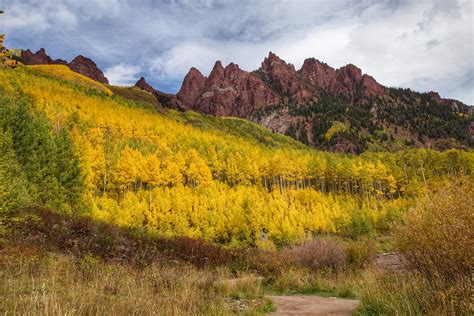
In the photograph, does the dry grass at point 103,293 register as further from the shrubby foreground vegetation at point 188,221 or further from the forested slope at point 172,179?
the forested slope at point 172,179

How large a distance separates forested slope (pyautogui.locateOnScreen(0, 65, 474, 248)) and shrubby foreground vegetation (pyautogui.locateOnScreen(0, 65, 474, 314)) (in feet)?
0.90

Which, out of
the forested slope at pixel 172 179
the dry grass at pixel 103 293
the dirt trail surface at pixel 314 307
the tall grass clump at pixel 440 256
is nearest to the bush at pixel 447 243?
the tall grass clump at pixel 440 256

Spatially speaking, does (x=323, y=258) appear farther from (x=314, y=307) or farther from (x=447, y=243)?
(x=447, y=243)

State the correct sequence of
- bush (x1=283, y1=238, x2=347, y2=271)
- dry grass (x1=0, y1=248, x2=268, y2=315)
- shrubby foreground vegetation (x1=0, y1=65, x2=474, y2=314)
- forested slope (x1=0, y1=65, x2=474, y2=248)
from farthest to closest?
forested slope (x1=0, y1=65, x2=474, y2=248), bush (x1=283, y1=238, x2=347, y2=271), shrubby foreground vegetation (x1=0, y1=65, x2=474, y2=314), dry grass (x1=0, y1=248, x2=268, y2=315)

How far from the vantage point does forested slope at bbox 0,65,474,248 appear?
1351 inches

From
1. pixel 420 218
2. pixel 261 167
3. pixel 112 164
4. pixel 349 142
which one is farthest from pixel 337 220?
pixel 349 142

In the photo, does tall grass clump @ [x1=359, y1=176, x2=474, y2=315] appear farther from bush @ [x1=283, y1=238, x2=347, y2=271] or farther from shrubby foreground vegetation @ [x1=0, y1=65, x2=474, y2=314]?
bush @ [x1=283, y1=238, x2=347, y2=271]

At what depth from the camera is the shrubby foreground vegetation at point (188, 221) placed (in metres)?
6.11

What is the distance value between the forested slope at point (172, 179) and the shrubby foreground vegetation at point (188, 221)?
0.90ft

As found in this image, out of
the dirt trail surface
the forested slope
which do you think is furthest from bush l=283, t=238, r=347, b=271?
the forested slope

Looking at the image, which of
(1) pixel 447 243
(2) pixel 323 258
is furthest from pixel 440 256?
(2) pixel 323 258

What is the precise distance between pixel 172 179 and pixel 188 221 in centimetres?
1650

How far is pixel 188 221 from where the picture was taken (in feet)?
172

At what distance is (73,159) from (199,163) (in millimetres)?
36750
